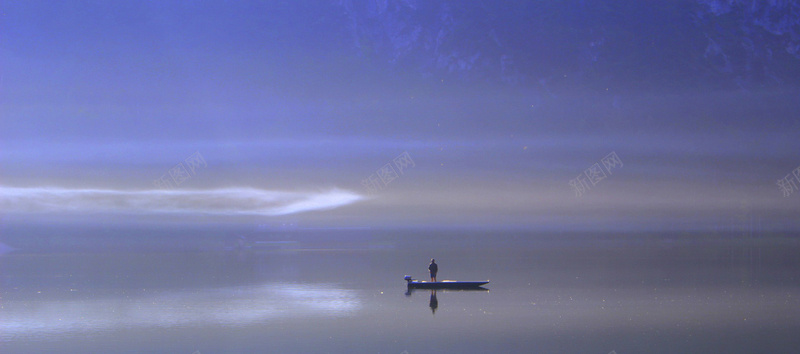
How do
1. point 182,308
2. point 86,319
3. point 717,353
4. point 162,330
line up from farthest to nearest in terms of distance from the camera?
point 182,308 < point 86,319 < point 162,330 < point 717,353

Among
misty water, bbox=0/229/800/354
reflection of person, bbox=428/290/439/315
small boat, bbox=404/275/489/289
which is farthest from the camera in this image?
small boat, bbox=404/275/489/289

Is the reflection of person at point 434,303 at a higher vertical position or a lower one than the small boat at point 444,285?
lower

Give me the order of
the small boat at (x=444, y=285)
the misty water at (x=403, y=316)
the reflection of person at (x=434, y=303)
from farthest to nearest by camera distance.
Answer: the small boat at (x=444, y=285), the reflection of person at (x=434, y=303), the misty water at (x=403, y=316)

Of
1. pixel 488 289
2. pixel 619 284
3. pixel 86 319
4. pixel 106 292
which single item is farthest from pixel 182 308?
pixel 619 284

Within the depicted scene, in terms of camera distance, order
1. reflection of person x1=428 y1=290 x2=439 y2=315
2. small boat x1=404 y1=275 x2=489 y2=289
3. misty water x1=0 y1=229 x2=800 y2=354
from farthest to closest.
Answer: small boat x1=404 y1=275 x2=489 y2=289 < reflection of person x1=428 y1=290 x2=439 y2=315 < misty water x1=0 y1=229 x2=800 y2=354

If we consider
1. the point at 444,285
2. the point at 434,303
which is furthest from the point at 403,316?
the point at 444,285

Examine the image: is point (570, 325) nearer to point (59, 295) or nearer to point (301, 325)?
point (301, 325)

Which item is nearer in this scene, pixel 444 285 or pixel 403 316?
pixel 403 316

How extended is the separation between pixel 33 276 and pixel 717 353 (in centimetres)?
5607

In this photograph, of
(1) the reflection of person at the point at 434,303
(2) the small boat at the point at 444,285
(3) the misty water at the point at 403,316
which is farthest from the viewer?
(2) the small boat at the point at 444,285

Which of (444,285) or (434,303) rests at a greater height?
(444,285)

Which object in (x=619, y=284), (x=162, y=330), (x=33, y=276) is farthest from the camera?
(x=33, y=276)

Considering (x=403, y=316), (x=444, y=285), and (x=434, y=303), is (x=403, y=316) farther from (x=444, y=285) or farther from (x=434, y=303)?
(x=444, y=285)

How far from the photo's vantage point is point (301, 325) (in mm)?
30344
